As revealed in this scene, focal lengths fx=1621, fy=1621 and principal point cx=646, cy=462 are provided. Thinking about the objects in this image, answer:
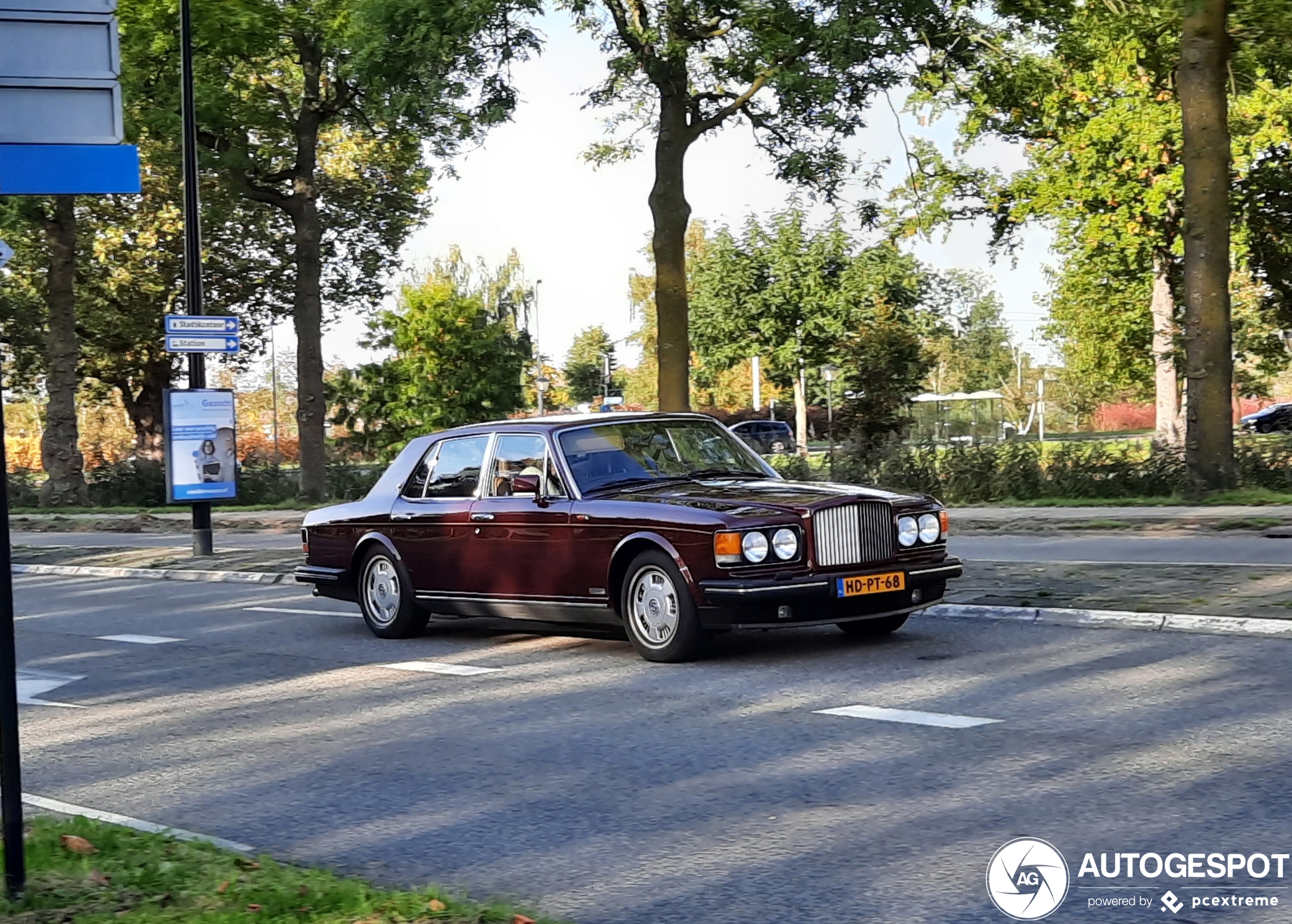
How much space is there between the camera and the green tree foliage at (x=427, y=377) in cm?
4869

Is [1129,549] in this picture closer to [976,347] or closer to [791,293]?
[791,293]

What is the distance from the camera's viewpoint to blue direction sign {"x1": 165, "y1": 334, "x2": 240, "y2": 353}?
20.3 metres

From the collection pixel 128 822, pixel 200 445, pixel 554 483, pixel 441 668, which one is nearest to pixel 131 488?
pixel 200 445

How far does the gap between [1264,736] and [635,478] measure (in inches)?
196

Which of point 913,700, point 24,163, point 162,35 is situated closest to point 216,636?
point 913,700

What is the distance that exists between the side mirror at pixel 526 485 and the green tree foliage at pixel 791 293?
150 ft

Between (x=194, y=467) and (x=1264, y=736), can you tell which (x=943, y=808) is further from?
(x=194, y=467)

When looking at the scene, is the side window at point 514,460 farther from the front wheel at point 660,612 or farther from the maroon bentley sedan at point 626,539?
the front wheel at point 660,612

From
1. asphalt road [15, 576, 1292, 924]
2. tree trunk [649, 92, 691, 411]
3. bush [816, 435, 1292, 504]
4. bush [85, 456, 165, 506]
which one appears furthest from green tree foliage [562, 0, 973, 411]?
bush [85, 456, 165, 506]

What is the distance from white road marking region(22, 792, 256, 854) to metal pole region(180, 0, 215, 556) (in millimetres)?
14329

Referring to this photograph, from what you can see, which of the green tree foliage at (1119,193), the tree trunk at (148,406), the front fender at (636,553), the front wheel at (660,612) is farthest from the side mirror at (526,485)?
the tree trunk at (148,406)

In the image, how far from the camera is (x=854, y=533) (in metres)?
9.99

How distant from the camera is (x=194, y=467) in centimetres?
2145

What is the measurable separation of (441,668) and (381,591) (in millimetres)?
1966
